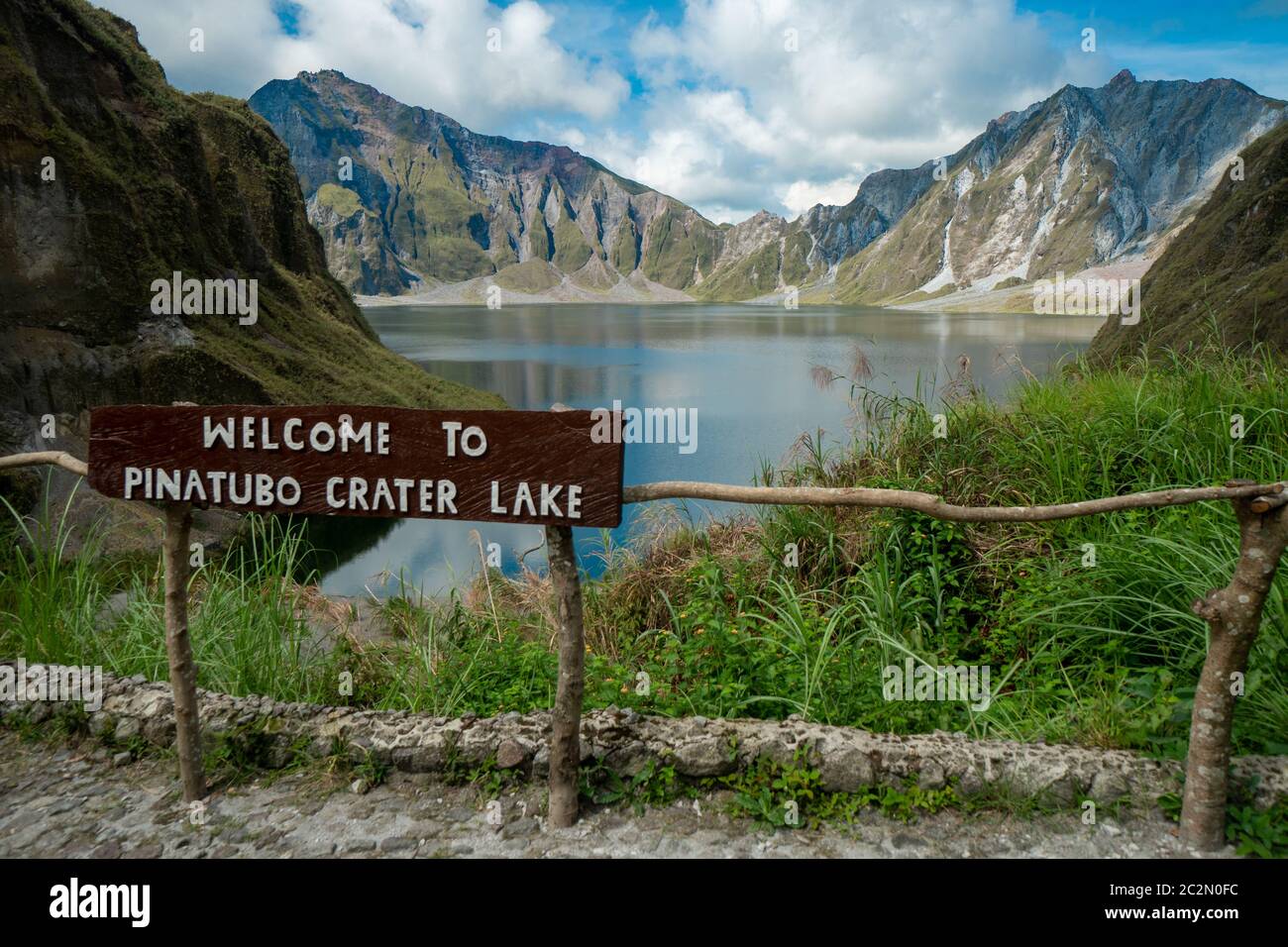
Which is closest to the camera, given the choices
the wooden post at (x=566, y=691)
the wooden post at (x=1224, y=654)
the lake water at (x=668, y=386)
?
the wooden post at (x=1224, y=654)

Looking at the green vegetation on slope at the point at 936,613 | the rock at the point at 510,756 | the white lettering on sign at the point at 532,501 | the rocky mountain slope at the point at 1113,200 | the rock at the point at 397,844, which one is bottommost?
the rock at the point at 397,844

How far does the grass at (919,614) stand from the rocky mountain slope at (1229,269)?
687cm

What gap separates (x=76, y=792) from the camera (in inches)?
129

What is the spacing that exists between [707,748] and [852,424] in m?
5.32

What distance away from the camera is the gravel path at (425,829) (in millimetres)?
2713

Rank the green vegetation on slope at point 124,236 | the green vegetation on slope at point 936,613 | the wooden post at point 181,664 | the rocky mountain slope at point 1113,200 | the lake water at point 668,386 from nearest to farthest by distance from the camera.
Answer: the wooden post at point 181,664, the green vegetation on slope at point 936,613, the lake water at point 668,386, the green vegetation on slope at point 124,236, the rocky mountain slope at point 1113,200

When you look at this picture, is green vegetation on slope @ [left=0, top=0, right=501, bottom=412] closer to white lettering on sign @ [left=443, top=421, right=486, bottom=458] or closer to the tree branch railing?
the tree branch railing

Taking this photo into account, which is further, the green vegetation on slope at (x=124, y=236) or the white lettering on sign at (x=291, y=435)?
the green vegetation on slope at (x=124, y=236)

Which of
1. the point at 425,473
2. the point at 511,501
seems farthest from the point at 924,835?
the point at 425,473

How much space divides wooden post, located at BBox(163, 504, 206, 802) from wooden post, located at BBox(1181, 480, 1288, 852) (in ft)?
12.9

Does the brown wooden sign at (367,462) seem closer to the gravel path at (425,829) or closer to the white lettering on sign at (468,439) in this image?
the white lettering on sign at (468,439)

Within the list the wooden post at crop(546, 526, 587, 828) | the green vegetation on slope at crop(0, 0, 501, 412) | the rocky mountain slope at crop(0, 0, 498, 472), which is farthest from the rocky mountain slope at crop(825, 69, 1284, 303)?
the wooden post at crop(546, 526, 587, 828)

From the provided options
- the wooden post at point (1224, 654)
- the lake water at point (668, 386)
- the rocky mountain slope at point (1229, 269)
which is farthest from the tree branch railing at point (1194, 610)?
the rocky mountain slope at point (1229, 269)

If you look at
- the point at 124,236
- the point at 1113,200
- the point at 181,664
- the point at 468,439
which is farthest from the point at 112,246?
the point at 1113,200
